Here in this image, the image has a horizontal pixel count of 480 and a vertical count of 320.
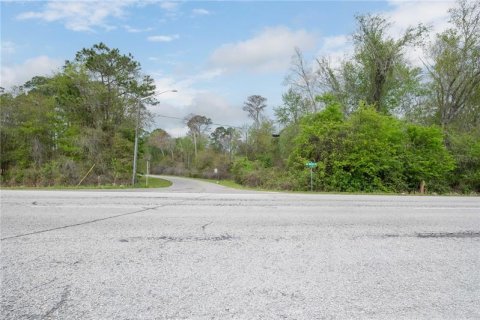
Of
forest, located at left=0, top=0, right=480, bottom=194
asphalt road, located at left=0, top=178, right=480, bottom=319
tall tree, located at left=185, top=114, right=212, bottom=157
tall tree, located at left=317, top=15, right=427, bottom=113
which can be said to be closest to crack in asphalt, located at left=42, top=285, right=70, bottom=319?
asphalt road, located at left=0, top=178, right=480, bottom=319

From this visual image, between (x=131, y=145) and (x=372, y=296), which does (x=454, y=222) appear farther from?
(x=131, y=145)

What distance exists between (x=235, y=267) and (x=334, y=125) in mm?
18826

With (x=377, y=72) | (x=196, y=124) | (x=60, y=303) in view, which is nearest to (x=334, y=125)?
(x=377, y=72)

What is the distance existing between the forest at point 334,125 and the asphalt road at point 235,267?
14.4 meters

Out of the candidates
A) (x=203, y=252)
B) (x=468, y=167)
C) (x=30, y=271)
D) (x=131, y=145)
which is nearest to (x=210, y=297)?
(x=203, y=252)

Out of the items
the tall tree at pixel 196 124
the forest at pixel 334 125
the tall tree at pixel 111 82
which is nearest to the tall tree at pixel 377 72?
the forest at pixel 334 125

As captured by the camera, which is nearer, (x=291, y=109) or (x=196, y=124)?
(x=291, y=109)

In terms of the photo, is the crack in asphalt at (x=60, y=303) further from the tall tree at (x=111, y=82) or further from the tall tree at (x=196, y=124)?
the tall tree at (x=196, y=124)

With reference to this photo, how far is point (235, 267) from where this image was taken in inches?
141

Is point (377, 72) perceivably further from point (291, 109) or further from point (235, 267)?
point (235, 267)

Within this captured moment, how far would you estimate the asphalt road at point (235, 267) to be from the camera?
106 inches

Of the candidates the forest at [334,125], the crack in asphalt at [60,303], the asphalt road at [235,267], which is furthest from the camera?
the forest at [334,125]

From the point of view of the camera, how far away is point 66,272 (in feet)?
11.0

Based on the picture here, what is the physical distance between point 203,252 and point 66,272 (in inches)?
67.3
